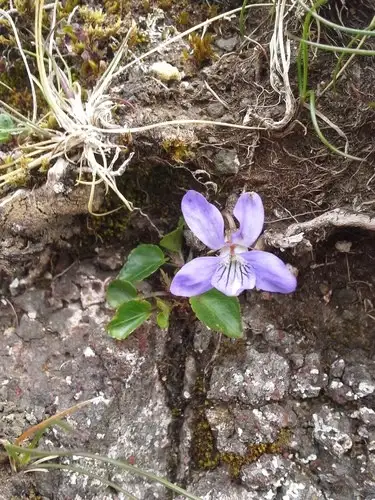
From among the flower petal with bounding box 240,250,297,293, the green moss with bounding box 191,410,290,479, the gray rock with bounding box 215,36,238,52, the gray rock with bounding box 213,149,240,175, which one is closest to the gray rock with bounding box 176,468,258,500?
the green moss with bounding box 191,410,290,479

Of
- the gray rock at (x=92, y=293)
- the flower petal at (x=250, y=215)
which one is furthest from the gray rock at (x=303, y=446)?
the gray rock at (x=92, y=293)

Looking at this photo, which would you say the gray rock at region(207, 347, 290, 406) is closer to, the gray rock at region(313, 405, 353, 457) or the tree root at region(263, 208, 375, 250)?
the gray rock at region(313, 405, 353, 457)

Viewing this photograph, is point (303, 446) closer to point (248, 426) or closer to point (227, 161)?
point (248, 426)

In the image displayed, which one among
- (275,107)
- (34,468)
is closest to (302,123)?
(275,107)

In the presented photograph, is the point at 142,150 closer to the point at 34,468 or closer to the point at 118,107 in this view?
the point at 118,107

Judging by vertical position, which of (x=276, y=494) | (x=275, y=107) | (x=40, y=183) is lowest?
(x=276, y=494)

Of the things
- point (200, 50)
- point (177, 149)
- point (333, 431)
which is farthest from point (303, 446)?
A: point (200, 50)

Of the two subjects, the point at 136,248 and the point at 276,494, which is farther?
the point at 136,248

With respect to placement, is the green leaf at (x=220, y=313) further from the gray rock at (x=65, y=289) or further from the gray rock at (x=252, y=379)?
the gray rock at (x=65, y=289)
